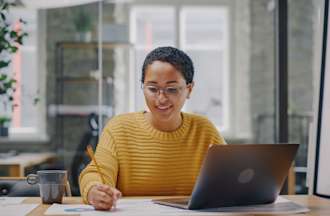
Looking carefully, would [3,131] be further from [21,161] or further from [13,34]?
[13,34]

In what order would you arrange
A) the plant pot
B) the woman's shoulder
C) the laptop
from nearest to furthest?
the laptop < the woman's shoulder < the plant pot

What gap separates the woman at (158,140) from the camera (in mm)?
1809

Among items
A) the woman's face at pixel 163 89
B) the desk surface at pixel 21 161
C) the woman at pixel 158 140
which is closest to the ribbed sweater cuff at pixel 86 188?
the woman at pixel 158 140

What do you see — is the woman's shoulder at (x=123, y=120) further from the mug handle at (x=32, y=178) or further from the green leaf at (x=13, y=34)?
the green leaf at (x=13, y=34)

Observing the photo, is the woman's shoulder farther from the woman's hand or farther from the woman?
the woman's hand

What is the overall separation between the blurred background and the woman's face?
3.45 meters

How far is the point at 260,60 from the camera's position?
6.09m

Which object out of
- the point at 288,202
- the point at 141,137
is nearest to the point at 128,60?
the point at 141,137

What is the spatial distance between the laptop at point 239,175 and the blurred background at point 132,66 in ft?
12.4

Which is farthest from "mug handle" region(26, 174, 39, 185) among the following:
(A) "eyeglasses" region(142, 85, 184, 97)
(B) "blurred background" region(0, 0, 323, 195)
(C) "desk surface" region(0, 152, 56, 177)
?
(B) "blurred background" region(0, 0, 323, 195)

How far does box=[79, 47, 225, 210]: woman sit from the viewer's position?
1.81 metres

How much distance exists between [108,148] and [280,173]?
1.94 ft

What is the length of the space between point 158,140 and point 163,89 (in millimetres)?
198

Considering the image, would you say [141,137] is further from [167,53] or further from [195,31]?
[195,31]
